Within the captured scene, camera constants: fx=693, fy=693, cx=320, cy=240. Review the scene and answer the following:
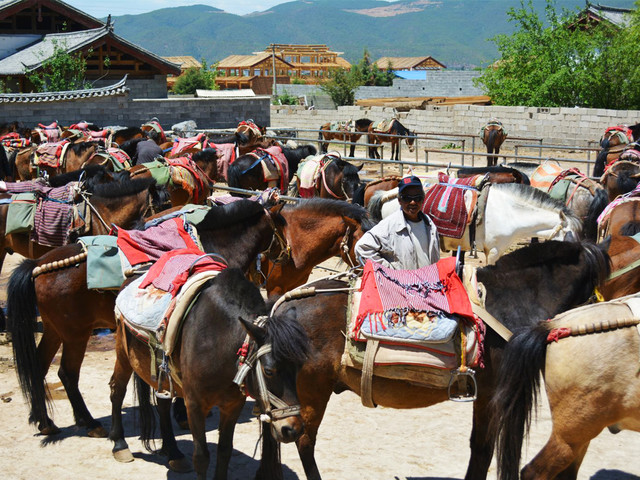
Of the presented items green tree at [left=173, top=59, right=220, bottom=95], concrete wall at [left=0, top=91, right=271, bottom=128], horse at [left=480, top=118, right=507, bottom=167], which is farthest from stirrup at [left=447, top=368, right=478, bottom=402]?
green tree at [left=173, top=59, right=220, bottom=95]

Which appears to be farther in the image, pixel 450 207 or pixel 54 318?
pixel 450 207

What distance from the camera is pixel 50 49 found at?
1092 inches

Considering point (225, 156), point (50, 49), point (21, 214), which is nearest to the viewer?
A: point (21, 214)

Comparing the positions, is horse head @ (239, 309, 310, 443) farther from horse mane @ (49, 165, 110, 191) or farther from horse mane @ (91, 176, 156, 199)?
horse mane @ (49, 165, 110, 191)

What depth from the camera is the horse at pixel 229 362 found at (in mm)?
3458

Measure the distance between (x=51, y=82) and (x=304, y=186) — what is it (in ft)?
58.4

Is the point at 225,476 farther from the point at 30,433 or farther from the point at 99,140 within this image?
the point at 99,140

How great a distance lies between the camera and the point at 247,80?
272 ft

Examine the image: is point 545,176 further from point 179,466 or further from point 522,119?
point 522,119

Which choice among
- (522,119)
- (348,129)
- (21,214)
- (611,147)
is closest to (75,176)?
(21,214)

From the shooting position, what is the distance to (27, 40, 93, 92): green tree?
2417 centimetres

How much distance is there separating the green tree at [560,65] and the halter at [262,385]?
917 inches

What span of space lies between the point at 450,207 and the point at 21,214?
4.30 metres

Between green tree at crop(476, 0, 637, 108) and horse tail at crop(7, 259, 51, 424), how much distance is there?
2279 centimetres
